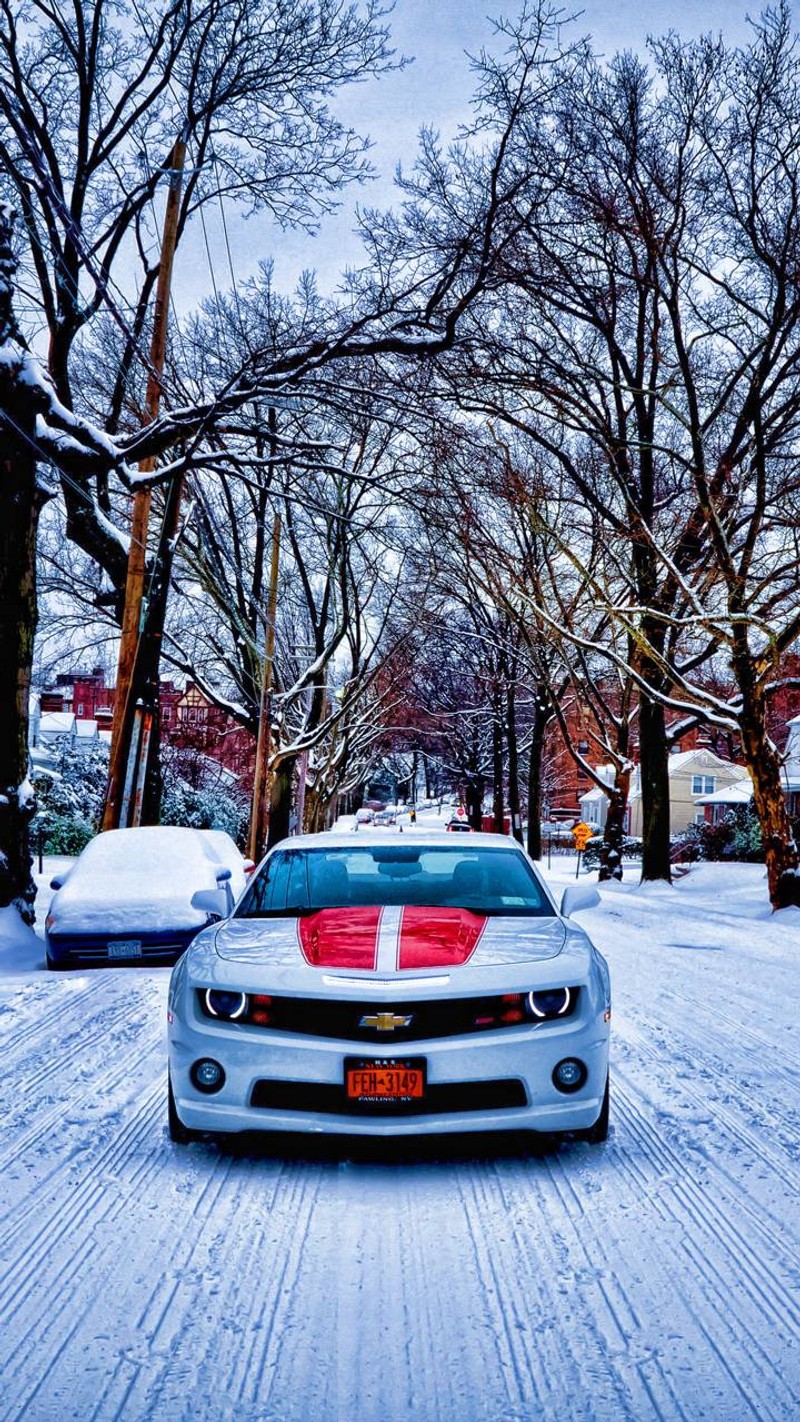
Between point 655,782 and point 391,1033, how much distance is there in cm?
1805

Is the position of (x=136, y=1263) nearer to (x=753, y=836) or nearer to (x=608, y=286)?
(x=608, y=286)

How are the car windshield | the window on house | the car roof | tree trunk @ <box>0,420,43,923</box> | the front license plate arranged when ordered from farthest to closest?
the window on house < tree trunk @ <box>0,420,43,923</box> < the car roof < the car windshield < the front license plate

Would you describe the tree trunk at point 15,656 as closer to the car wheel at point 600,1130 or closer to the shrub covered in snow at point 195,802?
the car wheel at point 600,1130

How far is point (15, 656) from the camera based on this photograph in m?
11.7

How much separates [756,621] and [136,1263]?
12844 mm

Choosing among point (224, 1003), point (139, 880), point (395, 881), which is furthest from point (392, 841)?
point (139, 880)

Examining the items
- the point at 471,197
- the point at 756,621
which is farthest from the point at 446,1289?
the point at 471,197

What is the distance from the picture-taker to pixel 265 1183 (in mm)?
4105

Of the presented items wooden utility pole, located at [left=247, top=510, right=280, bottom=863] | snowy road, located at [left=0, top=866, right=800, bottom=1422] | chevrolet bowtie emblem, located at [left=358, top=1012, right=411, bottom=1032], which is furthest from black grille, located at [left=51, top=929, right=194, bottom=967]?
wooden utility pole, located at [left=247, top=510, right=280, bottom=863]

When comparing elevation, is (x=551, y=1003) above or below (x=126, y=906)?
above

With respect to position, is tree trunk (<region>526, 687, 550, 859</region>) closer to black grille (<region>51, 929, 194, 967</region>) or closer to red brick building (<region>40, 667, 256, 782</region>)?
red brick building (<region>40, 667, 256, 782</region>)

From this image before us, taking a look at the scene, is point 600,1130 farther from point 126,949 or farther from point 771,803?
point 771,803

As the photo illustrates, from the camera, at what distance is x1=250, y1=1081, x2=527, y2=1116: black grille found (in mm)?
3988

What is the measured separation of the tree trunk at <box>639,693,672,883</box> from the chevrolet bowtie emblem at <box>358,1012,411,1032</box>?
1771cm
